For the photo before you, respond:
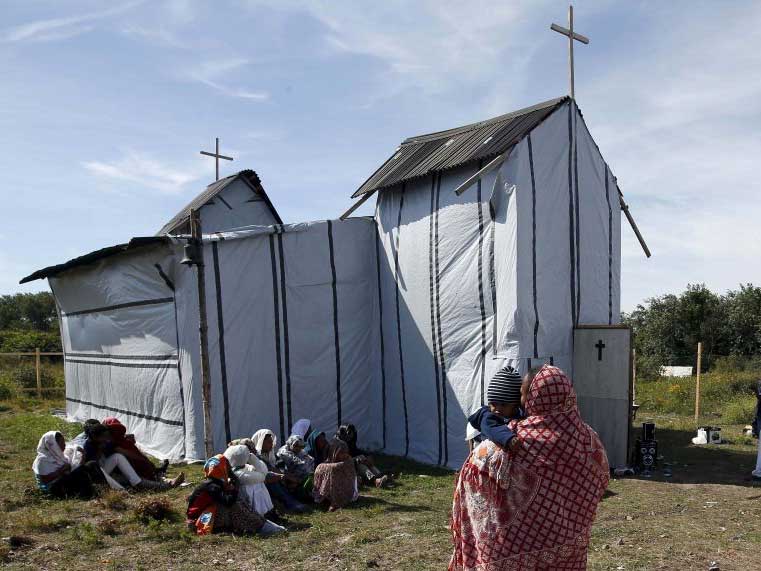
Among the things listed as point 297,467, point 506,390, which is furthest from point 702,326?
point 506,390

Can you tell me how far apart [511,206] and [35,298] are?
43201mm

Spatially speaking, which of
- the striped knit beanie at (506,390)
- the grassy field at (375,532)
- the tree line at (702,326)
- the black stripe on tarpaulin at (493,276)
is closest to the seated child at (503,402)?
the striped knit beanie at (506,390)

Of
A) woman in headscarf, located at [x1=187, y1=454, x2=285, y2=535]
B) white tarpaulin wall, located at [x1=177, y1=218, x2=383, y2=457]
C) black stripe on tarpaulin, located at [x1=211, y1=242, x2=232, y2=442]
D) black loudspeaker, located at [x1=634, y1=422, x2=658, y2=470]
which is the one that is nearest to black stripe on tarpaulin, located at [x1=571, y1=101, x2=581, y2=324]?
black loudspeaker, located at [x1=634, y1=422, x2=658, y2=470]

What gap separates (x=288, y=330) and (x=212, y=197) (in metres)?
5.67

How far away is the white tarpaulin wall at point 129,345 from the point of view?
9.91 metres

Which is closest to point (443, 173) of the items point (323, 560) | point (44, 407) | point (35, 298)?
point (323, 560)

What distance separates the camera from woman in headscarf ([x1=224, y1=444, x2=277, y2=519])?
6.56 meters

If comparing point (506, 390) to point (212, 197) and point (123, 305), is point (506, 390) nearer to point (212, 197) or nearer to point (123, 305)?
point (123, 305)

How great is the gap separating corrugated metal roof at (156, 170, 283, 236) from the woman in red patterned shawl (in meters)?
12.2

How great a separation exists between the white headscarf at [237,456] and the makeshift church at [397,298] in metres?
2.60

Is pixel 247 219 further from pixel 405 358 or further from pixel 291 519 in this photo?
pixel 291 519

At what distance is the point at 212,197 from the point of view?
14.8m

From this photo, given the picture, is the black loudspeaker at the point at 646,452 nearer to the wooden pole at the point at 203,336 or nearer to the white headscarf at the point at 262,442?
the white headscarf at the point at 262,442

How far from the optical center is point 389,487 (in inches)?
325
